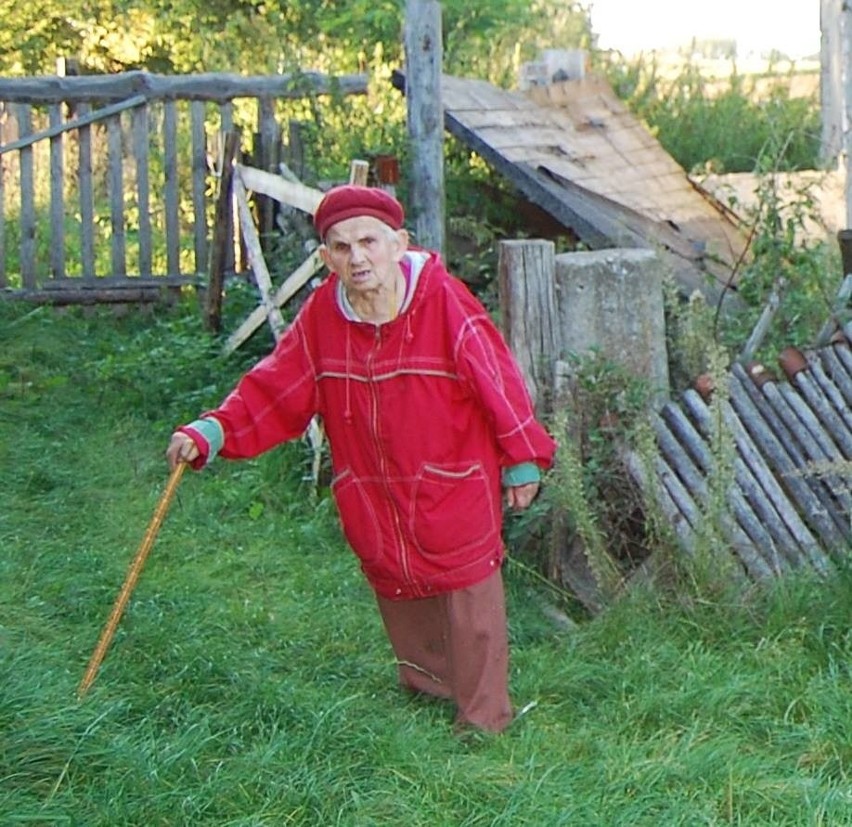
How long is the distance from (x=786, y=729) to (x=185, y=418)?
443cm

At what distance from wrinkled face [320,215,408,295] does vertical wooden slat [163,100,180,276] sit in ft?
21.4

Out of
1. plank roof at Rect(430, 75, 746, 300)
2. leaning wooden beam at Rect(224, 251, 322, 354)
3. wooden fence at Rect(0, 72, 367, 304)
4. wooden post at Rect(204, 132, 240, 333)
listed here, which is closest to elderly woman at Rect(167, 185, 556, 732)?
leaning wooden beam at Rect(224, 251, 322, 354)

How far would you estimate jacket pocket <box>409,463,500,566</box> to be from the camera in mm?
4395

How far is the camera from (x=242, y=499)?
269 inches

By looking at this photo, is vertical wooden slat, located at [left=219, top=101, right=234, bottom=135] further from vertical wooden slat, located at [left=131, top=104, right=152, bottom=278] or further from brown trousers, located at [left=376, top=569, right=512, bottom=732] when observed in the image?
brown trousers, located at [left=376, top=569, right=512, bottom=732]

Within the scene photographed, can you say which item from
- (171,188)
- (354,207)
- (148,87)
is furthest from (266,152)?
(354,207)

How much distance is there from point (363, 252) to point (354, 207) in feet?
0.41

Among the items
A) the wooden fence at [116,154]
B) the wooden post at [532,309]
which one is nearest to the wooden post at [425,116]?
the wooden post at [532,309]

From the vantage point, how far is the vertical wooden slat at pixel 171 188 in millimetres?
10523

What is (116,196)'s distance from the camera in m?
10.6

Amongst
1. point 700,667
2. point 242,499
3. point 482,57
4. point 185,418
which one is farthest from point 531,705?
point 482,57

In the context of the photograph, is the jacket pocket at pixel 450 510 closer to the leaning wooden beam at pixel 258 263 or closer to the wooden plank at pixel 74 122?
the leaning wooden beam at pixel 258 263

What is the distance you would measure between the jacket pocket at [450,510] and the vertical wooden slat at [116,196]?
666 cm

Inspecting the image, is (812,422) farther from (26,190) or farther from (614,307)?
(26,190)
